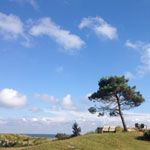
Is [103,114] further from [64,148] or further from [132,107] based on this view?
[64,148]

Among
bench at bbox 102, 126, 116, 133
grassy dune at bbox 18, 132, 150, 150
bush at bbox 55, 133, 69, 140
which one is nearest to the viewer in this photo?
grassy dune at bbox 18, 132, 150, 150

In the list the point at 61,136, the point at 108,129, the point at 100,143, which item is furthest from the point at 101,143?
the point at 61,136

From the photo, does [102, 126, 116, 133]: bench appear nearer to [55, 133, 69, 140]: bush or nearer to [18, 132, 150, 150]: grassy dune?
[55, 133, 69, 140]: bush

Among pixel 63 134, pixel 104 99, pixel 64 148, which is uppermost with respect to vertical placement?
pixel 104 99

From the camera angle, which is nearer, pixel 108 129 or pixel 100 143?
pixel 100 143

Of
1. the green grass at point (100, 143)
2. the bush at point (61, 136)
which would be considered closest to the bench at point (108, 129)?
the bush at point (61, 136)

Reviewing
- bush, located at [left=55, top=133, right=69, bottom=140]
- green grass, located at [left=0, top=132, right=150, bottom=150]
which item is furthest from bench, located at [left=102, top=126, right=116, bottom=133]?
green grass, located at [left=0, top=132, right=150, bottom=150]

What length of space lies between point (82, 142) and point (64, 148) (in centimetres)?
396

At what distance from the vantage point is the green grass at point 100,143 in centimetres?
4788

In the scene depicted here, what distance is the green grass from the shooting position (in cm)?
4788

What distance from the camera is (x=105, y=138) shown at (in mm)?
53750

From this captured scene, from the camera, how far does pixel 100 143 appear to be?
168 ft

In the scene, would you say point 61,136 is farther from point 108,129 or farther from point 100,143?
point 100,143

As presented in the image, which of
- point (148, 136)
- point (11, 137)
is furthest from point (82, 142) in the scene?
point (11, 137)
